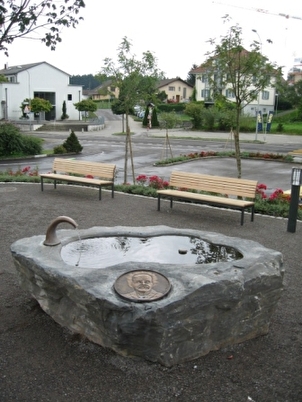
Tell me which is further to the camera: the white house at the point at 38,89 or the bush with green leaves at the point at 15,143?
the white house at the point at 38,89

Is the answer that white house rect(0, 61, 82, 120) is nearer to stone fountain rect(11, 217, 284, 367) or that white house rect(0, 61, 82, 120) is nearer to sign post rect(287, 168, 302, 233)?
A: sign post rect(287, 168, 302, 233)

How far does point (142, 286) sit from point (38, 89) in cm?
6340

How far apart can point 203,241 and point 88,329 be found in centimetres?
207

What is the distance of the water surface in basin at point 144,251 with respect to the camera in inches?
205

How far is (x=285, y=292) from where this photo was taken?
562 cm

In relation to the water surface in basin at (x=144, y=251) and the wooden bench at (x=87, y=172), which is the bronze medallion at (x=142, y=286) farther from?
the wooden bench at (x=87, y=172)

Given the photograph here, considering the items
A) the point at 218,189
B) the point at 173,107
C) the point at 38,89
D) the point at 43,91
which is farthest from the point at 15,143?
the point at 173,107

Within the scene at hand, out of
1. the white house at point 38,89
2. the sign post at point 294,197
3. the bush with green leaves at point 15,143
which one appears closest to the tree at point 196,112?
the white house at point 38,89

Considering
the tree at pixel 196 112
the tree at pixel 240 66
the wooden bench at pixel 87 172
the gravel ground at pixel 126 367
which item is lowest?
the gravel ground at pixel 126 367

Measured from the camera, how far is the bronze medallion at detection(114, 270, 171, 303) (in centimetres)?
404

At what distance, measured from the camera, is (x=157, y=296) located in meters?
4.04

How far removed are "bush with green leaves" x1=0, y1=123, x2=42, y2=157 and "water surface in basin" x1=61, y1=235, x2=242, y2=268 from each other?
65.1 feet

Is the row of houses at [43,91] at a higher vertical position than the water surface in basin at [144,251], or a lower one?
higher

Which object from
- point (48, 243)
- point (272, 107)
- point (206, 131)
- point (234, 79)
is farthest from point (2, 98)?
point (48, 243)
